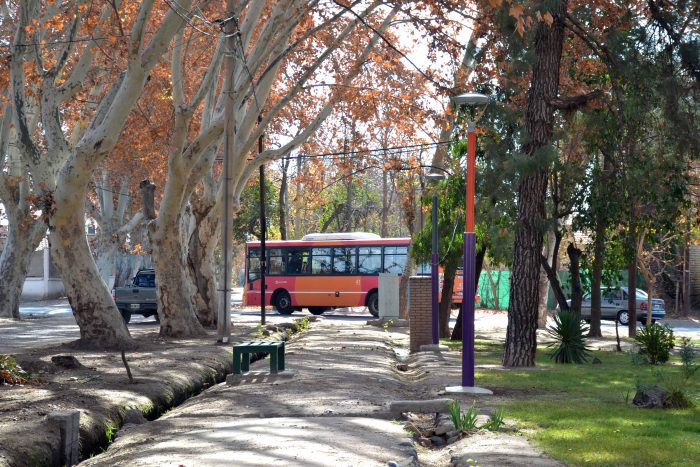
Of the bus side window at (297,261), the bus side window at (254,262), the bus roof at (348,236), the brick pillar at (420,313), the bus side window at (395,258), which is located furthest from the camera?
the bus side window at (254,262)

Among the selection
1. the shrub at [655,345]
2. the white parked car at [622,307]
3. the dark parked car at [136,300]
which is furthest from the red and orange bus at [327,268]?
the shrub at [655,345]

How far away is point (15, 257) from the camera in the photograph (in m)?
31.1

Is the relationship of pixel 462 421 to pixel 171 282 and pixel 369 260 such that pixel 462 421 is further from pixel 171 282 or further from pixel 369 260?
pixel 369 260

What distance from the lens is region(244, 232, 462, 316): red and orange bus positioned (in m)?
43.3

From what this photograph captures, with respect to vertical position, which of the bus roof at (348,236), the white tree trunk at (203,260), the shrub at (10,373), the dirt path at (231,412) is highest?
the bus roof at (348,236)

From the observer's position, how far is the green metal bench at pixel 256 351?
15016 millimetres

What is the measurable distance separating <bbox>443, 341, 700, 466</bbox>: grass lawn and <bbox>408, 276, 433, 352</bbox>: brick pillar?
525cm

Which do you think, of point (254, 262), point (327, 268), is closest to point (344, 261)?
point (327, 268)

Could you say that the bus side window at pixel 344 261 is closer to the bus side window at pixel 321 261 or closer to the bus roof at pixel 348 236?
the bus side window at pixel 321 261

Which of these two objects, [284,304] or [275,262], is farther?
[275,262]

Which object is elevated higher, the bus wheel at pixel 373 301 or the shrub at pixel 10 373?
the bus wheel at pixel 373 301

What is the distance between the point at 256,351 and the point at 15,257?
18.3 meters

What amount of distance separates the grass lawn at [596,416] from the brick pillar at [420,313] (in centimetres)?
525

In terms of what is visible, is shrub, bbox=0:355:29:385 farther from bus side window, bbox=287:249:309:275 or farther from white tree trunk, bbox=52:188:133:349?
bus side window, bbox=287:249:309:275
